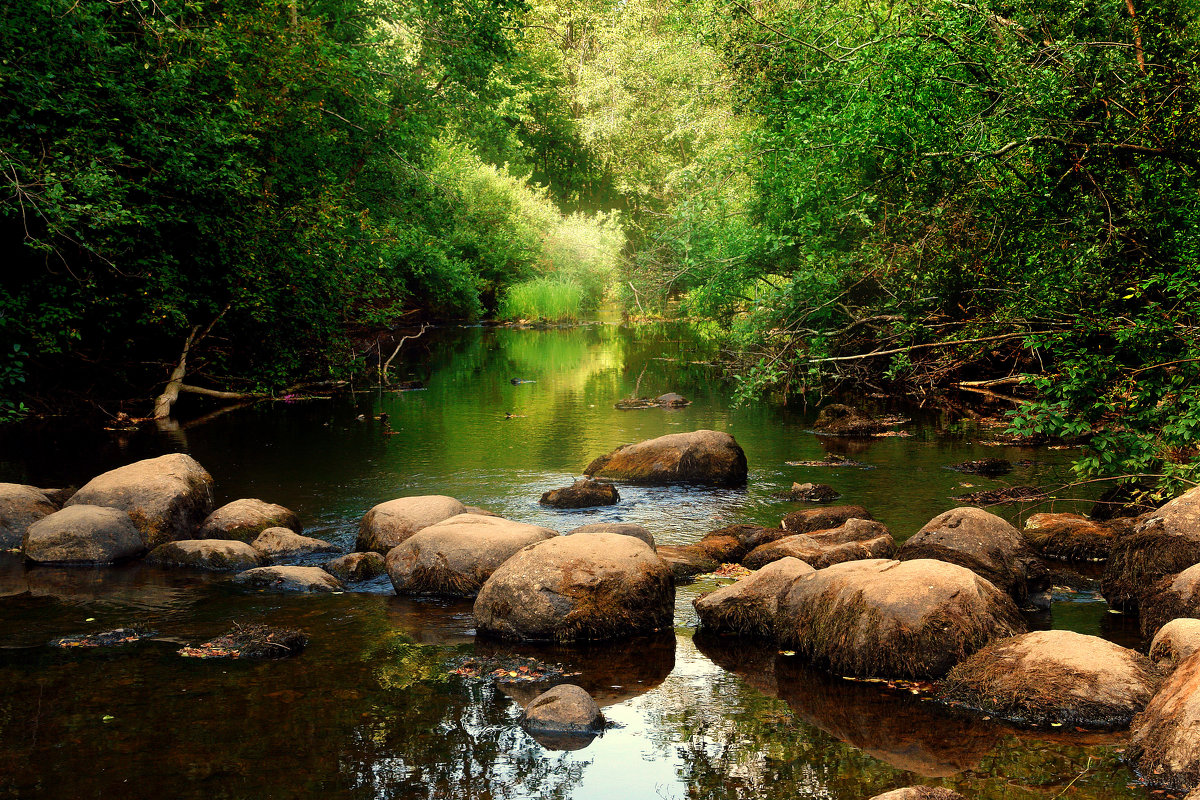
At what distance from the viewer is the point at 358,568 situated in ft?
32.9

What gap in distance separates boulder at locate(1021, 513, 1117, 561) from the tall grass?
40.0 m

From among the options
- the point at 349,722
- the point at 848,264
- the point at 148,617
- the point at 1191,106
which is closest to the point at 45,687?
the point at 148,617

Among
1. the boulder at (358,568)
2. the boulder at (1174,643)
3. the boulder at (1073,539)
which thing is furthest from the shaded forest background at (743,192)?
the boulder at (358,568)

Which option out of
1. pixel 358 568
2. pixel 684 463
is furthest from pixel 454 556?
pixel 684 463

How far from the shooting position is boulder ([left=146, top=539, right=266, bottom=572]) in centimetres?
1040

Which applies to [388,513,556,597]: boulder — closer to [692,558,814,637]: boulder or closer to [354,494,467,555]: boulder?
[354,494,467,555]: boulder

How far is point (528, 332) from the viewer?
45938mm

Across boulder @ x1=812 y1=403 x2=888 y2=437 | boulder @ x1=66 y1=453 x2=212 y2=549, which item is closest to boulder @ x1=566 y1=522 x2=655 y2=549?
boulder @ x1=66 y1=453 x2=212 y2=549

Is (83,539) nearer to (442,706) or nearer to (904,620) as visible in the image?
(442,706)

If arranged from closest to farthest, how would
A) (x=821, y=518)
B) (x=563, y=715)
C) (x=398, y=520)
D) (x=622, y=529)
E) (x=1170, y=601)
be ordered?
(x=563, y=715) < (x=1170, y=601) < (x=622, y=529) < (x=398, y=520) < (x=821, y=518)

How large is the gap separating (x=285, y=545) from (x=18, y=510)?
11.6 feet

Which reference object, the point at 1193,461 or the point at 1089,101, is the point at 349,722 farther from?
the point at 1089,101

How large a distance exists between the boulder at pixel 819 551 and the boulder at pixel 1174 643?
2.82m

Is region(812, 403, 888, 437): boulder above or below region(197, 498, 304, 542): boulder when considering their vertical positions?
above
